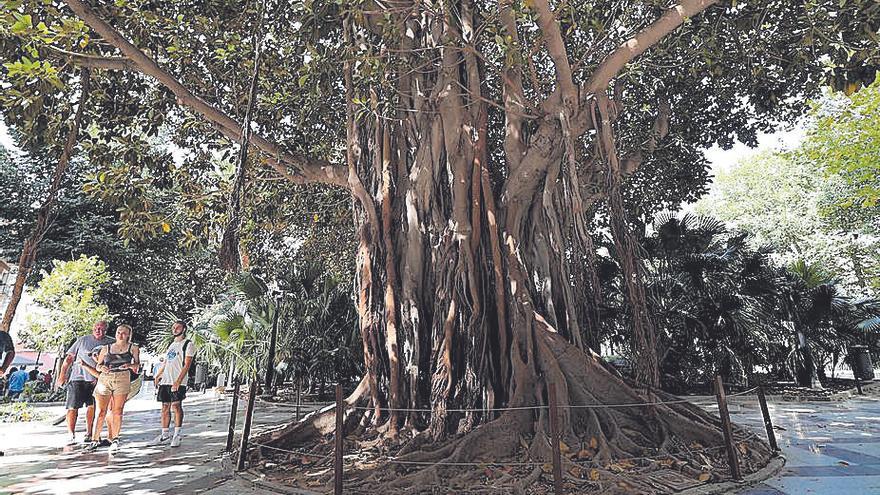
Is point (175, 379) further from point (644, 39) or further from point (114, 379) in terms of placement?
point (644, 39)

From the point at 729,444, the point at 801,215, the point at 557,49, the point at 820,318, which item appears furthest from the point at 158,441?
the point at 801,215

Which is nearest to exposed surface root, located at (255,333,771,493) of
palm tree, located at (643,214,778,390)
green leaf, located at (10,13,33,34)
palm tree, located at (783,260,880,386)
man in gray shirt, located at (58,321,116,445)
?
man in gray shirt, located at (58,321,116,445)

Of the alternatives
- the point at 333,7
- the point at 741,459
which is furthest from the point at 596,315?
the point at 333,7

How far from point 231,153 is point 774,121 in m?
8.27

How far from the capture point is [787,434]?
620 cm

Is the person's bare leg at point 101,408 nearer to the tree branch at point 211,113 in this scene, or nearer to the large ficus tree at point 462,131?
the large ficus tree at point 462,131

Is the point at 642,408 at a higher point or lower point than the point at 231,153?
lower

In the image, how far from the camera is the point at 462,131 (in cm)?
570

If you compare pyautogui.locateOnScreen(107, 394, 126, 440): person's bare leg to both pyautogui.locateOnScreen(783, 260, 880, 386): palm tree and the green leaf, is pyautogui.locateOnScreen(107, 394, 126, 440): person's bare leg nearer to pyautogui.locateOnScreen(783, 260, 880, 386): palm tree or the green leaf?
the green leaf

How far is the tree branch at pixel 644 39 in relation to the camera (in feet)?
15.1

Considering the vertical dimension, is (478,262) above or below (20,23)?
below

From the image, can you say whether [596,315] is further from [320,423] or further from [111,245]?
[111,245]

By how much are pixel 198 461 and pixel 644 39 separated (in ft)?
18.8

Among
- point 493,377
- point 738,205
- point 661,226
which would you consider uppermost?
point 738,205
